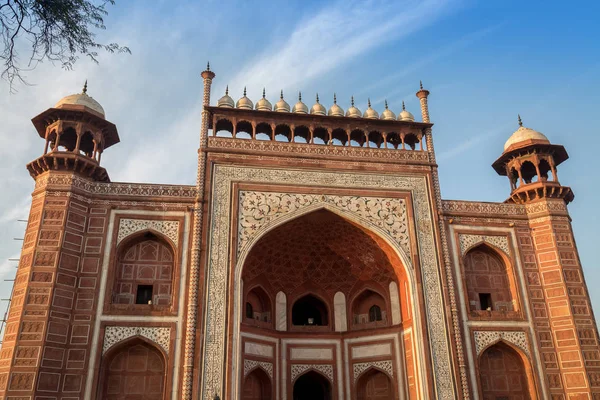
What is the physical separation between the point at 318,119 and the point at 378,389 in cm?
744

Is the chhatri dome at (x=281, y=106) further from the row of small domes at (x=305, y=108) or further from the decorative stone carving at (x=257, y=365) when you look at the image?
the decorative stone carving at (x=257, y=365)

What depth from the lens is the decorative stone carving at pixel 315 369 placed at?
14445 mm

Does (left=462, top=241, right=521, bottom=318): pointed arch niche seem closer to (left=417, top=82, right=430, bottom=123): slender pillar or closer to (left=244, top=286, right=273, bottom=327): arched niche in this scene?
(left=417, top=82, right=430, bottom=123): slender pillar

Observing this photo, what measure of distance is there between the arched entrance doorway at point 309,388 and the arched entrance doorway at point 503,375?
168 inches

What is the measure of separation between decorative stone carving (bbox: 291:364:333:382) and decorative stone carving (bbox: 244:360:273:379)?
66 centimetres

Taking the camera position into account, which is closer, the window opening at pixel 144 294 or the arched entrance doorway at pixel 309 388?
the window opening at pixel 144 294

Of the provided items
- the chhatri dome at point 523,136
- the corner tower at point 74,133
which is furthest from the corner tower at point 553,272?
the corner tower at point 74,133

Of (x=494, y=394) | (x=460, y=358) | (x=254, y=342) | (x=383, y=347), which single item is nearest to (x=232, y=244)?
(x=254, y=342)

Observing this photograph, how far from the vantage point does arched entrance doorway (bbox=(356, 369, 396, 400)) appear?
14320 mm

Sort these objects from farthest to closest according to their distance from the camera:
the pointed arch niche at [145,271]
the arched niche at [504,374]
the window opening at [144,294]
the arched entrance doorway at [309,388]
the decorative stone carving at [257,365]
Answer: the arched entrance doorway at [309,388] → the decorative stone carving at [257,365] → the arched niche at [504,374] → the window opening at [144,294] → the pointed arch niche at [145,271]

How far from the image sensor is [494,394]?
1311 cm

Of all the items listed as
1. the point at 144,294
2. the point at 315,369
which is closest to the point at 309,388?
the point at 315,369

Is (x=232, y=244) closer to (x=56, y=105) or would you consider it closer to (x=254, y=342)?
(x=254, y=342)

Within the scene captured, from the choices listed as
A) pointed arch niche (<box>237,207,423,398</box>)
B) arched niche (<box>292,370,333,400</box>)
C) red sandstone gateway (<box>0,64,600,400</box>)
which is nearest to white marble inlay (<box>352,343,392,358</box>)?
red sandstone gateway (<box>0,64,600,400</box>)
